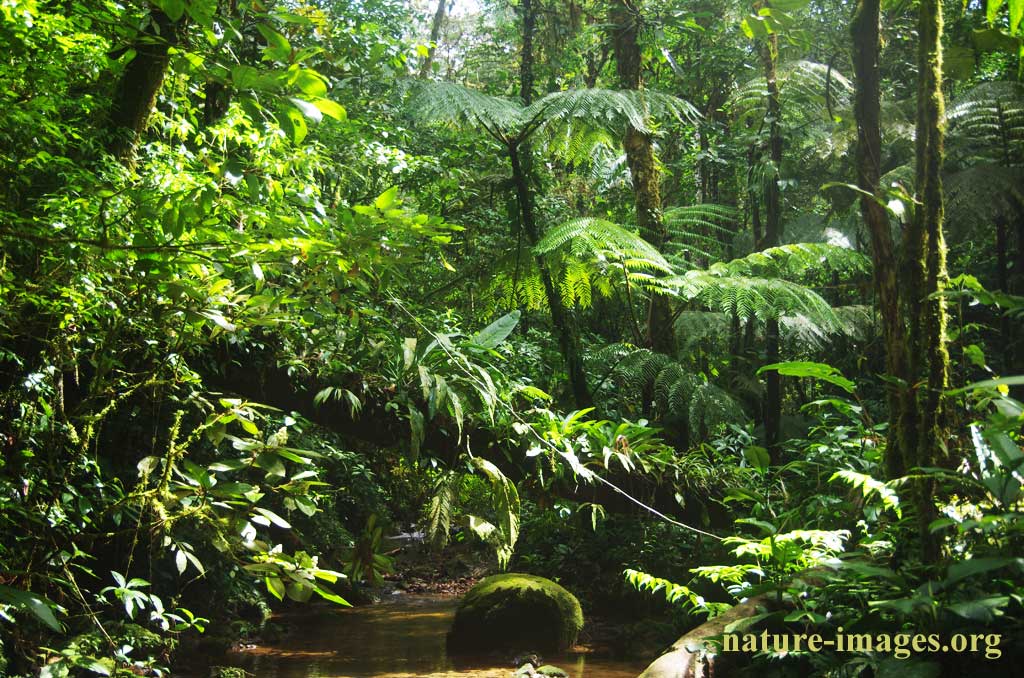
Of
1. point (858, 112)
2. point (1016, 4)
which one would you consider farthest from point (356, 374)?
point (1016, 4)

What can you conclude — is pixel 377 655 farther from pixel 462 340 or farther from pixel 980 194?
pixel 980 194

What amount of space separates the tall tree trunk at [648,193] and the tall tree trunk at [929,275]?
8.75ft

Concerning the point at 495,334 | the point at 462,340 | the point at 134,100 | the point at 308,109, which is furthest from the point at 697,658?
the point at 134,100

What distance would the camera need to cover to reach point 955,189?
18.4ft

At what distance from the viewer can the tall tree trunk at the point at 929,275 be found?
2.24m

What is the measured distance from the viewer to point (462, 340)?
3.25m

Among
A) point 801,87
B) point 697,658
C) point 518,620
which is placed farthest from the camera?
point 801,87

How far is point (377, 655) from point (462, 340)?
2.48 meters

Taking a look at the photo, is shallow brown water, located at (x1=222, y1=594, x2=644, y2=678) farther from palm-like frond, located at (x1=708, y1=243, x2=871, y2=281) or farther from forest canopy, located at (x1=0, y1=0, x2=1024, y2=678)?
palm-like frond, located at (x1=708, y1=243, x2=871, y2=281)

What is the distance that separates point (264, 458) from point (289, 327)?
123 centimetres

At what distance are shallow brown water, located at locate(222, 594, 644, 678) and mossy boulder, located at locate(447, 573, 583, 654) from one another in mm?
156

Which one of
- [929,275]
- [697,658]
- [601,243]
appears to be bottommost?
[697,658]

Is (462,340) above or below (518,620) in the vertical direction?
above

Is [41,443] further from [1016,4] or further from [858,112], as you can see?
[858,112]
